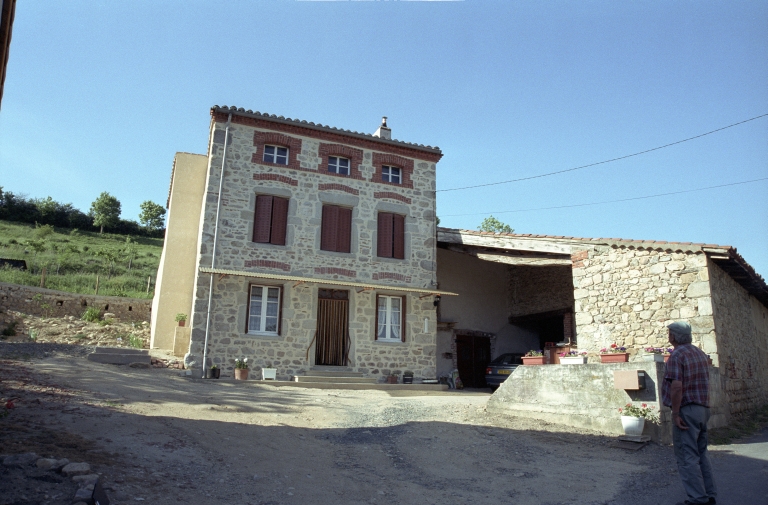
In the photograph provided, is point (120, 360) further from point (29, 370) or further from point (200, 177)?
point (200, 177)

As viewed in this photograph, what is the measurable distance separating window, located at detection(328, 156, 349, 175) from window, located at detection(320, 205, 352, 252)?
111 centimetres

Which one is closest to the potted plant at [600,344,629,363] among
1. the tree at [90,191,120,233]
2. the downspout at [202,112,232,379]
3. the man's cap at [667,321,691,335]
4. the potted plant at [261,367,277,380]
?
the man's cap at [667,321,691,335]

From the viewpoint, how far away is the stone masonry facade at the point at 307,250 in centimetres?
1355

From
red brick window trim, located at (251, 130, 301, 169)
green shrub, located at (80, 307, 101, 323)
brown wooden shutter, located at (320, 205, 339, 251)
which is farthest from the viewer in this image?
green shrub, located at (80, 307, 101, 323)

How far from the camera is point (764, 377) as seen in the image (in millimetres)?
12625

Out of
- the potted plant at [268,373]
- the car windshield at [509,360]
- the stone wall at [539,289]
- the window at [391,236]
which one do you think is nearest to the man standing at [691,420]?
the potted plant at [268,373]

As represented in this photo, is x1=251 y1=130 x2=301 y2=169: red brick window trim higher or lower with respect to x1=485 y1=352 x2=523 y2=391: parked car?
higher

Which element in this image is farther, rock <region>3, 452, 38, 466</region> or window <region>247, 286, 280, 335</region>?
window <region>247, 286, 280, 335</region>

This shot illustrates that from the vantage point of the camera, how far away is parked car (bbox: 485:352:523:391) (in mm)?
14961

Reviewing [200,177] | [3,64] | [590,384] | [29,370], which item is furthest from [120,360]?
[590,384]

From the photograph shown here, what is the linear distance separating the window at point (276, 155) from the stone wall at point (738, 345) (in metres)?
10.4

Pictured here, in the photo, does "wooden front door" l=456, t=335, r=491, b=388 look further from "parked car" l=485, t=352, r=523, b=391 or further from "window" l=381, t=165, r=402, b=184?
"window" l=381, t=165, r=402, b=184

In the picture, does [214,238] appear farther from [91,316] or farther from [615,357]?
[615,357]

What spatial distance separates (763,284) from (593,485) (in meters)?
8.48
